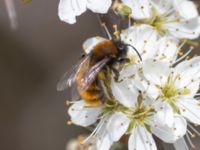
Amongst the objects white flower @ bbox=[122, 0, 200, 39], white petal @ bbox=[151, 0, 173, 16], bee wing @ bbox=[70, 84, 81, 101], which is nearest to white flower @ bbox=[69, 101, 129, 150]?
bee wing @ bbox=[70, 84, 81, 101]

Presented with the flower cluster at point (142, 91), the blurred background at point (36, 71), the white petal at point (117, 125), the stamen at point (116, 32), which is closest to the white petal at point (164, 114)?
the flower cluster at point (142, 91)

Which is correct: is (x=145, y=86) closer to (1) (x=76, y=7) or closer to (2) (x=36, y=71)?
(1) (x=76, y=7)

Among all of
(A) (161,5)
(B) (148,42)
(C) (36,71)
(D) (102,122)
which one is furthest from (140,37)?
(C) (36,71)

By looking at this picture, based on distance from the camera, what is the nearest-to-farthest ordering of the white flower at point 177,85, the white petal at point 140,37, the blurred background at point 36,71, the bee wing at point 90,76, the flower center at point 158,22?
the bee wing at point 90,76
the white flower at point 177,85
the white petal at point 140,37
the flower center at point 158,22
the blurred background at point 36,71

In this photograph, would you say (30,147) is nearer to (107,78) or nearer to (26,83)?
(26,83)

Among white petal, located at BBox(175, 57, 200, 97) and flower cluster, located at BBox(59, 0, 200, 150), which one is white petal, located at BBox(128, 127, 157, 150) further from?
white petal, located at BBox(175, 57, 200, 97)

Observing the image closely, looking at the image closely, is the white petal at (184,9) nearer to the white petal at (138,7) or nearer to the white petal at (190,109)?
the white petal at (138,7)

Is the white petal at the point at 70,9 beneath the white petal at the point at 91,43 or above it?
above
